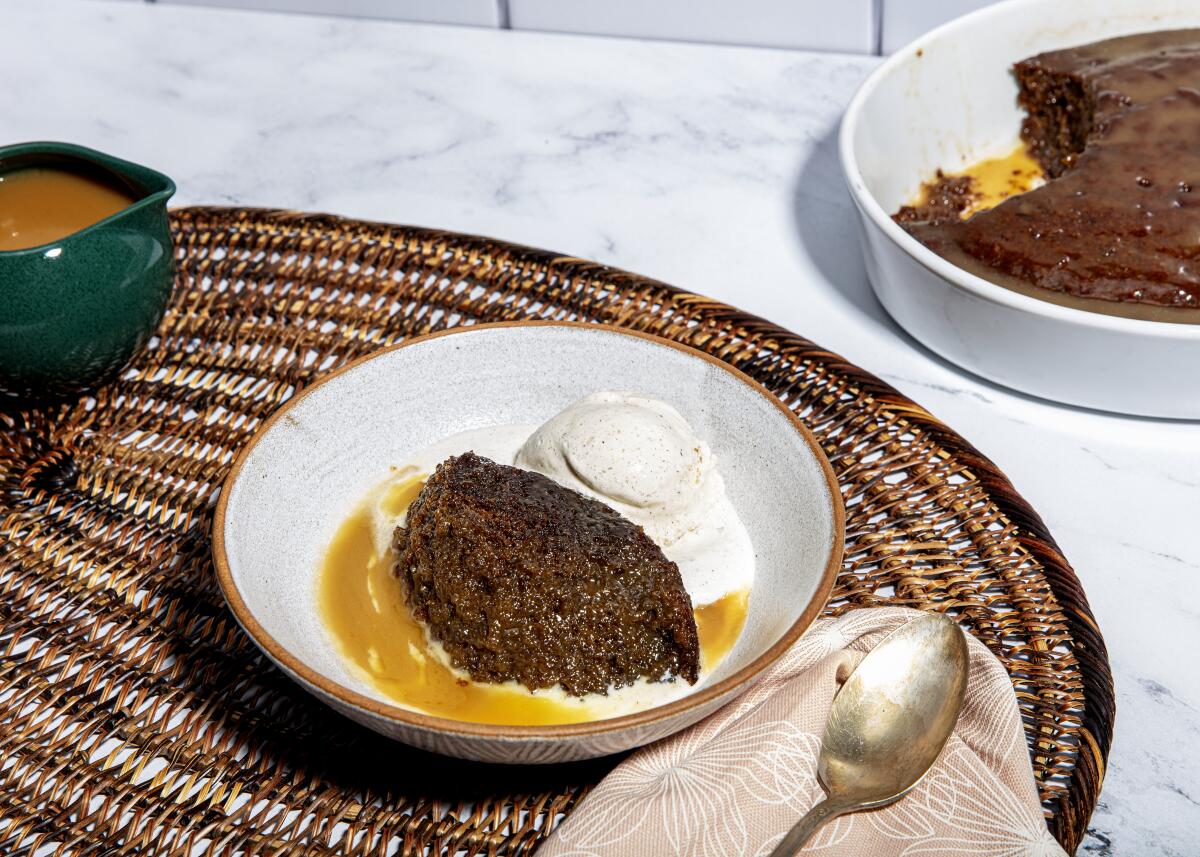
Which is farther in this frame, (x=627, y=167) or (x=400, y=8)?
(x=400, y=8)

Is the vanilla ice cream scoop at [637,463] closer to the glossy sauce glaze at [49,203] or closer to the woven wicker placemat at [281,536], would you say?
the woven wicker placemat at [281,536]

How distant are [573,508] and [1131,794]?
1.55ft

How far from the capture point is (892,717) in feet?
2.78

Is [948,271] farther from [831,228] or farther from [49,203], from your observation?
[49,203]

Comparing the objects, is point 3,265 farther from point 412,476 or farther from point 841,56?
point 841,56

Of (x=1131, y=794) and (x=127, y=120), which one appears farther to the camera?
(x=127, y=120)

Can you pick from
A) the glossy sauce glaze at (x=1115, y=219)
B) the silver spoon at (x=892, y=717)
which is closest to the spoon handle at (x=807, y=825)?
the silver spoon at (x=892, y=717)

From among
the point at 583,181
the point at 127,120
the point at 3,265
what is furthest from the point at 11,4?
the point at 3,265

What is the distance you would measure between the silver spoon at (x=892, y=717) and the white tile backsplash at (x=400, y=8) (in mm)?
1601

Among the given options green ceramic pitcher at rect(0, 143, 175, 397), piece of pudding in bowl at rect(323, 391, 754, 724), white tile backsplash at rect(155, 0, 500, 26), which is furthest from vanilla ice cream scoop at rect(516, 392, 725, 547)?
white tile backsplash at rect(155, 0, 500, 26)

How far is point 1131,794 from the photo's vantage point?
925 mm

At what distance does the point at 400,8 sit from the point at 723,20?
607 millimetres

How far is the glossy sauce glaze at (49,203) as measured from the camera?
4.04 feet

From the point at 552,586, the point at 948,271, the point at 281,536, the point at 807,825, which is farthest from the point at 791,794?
the point at 948,271
